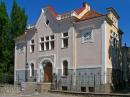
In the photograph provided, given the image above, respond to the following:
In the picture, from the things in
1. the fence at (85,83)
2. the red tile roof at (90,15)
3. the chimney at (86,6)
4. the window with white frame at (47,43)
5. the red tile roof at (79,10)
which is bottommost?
the fence at (85,83)

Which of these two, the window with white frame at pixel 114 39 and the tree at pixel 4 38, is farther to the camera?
the tree at pixel 4 38

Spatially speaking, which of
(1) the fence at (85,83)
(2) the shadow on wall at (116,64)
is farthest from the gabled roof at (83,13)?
(1) the fence at (85,83)

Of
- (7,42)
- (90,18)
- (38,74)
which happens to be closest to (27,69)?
(38,74)

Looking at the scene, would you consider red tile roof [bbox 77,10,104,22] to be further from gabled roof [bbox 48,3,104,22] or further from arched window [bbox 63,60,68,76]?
arched window [bbox 63,60,68,76]

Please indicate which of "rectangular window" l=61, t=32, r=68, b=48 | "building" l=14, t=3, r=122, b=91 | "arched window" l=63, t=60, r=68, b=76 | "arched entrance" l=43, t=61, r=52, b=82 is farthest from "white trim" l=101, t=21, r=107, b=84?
"arched entrance" l=43, t=61, r=52, b=82

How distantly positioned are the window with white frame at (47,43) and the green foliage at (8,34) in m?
10.7

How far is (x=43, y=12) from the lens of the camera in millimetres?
37562

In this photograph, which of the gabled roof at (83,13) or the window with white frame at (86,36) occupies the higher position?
the gabled roof at (83,13)

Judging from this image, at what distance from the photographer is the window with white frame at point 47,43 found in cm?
3622

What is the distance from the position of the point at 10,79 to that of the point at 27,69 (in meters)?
5.59

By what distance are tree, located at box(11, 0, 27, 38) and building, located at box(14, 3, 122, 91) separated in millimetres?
8684

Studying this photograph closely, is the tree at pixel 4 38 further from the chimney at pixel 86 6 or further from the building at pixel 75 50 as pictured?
the chimney at pixel 86 6

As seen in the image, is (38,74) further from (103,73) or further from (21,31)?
(21,31)

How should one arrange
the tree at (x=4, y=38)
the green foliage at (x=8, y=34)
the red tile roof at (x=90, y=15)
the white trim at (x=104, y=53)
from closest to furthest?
1. the white trim at (x=104, y=53)
2. the red tile roof at (x=90, y=15)
3. the tree at (x=4, y=38)
4. the green foliage at (x=8, y=34)
